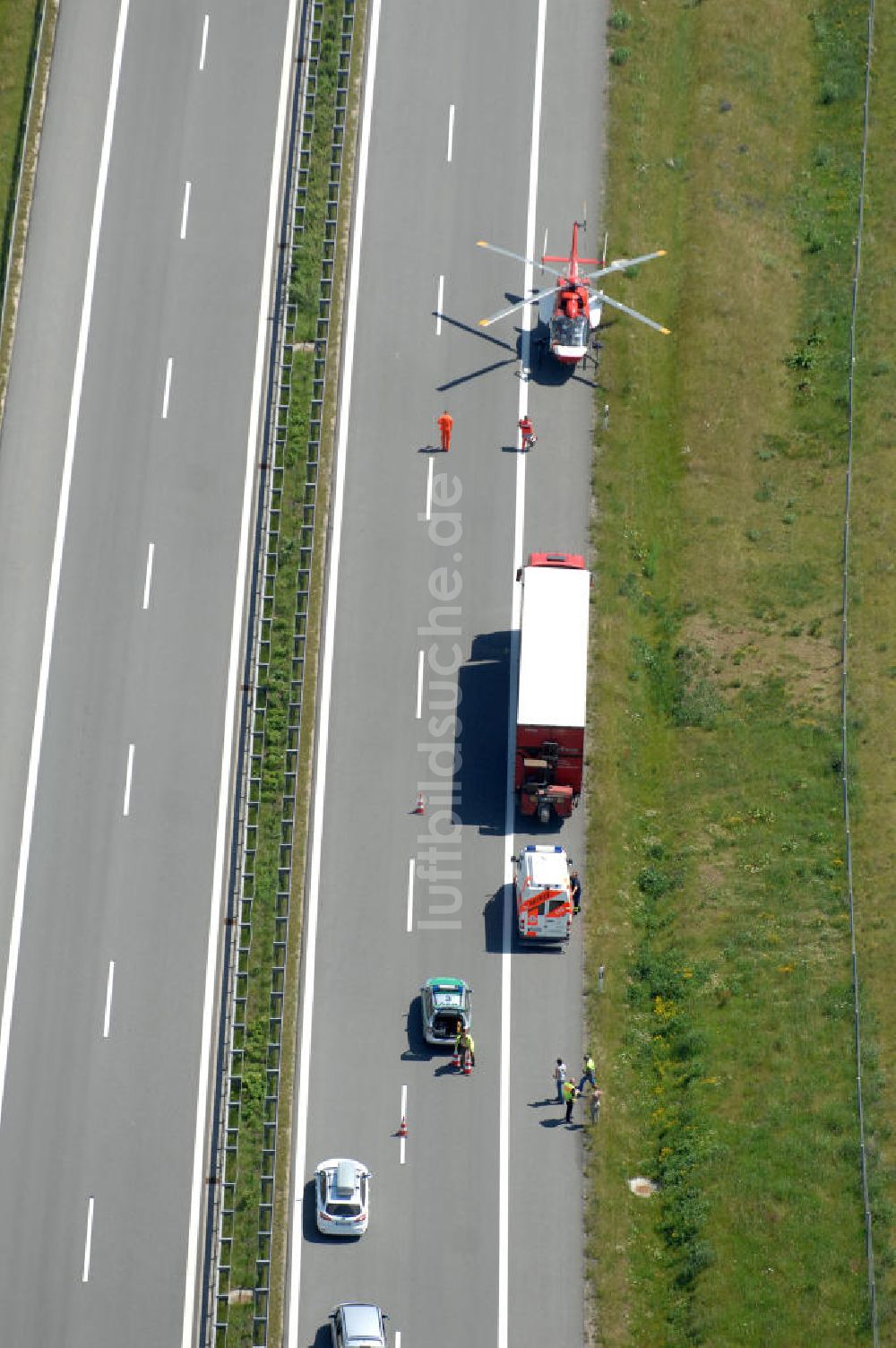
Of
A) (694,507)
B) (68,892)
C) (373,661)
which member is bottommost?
(68,892)

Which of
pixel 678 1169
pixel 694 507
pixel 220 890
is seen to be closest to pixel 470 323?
pixel 694 507

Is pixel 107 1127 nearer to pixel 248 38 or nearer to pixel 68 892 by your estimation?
pixel 68 892

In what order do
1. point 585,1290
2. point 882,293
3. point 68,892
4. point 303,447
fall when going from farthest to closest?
point 882,293, point 303,447, point 68,892, point 585,1290

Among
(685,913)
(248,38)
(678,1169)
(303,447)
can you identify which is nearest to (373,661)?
(303,447)

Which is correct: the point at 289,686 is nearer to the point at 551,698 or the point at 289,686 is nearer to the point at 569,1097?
the point at 551,698

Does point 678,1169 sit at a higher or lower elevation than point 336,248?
lower

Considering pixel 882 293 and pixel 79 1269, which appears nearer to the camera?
pixel 79 1269

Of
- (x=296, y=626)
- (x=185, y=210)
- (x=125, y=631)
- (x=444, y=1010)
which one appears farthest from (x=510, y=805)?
(x=185, y=210)

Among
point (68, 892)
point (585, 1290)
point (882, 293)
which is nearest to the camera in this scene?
point (585, 1290)
